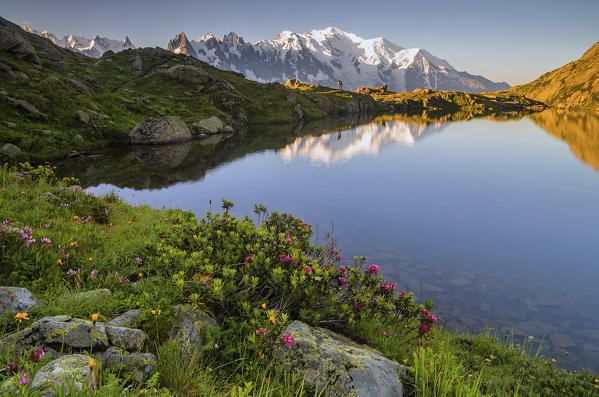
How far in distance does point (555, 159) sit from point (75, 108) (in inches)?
2573

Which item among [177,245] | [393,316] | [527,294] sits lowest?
[527,294]

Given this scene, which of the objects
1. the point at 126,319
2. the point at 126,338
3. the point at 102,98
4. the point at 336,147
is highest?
the point at 102,98

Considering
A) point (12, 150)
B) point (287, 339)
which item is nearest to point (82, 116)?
point (12, 150)

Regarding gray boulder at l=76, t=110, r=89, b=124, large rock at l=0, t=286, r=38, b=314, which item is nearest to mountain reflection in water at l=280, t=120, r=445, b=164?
gray boulder at l=76, t=110, r=89, b=124

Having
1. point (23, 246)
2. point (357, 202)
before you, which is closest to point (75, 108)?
point (357, 202)

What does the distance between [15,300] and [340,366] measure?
4.93 metres

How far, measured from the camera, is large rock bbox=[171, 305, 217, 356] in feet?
14.4

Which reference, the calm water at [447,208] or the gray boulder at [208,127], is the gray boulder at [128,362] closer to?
the calm water at [447,208]

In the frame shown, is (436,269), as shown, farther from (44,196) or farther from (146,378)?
(44,196)

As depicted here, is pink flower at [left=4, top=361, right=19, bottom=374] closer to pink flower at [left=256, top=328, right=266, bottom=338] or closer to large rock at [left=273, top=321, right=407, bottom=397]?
pink flower at [left=256, top=328, right=266, bottom=338]

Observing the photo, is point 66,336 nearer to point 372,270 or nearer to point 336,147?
point 372,270

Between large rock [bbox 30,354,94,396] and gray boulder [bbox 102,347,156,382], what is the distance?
0.40 metres

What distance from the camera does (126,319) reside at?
4.52 meters

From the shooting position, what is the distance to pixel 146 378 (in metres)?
3.59
